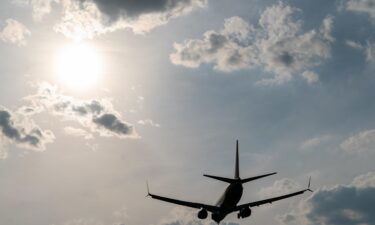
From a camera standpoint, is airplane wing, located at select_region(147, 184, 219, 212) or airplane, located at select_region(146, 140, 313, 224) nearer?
airplane, located at select_region(146, 140, 313, 224)

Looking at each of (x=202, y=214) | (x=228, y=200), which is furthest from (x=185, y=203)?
(x=228, y=200)

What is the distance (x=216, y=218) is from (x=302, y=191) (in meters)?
18.4

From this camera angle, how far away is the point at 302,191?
3509 inches

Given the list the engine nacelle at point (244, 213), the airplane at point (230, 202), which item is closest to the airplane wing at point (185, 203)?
the airplane at point (230, 202)

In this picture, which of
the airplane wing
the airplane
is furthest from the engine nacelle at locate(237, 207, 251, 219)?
the airplane wing

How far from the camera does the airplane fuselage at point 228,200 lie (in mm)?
81000

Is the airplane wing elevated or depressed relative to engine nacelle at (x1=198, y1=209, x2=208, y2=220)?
elevated

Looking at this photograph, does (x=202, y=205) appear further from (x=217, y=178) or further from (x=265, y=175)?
(x=265, y=175)

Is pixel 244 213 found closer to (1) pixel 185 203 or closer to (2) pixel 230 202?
(2) pixel 230 202

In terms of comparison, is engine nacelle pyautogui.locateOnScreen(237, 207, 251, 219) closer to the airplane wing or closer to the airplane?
the airplane

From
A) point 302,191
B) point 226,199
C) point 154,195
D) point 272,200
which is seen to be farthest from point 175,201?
point 302,191

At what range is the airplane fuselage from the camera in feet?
266

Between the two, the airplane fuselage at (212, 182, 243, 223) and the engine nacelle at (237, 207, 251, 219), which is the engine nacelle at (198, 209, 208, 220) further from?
the engine nacelle at (237, 207, 251, 219)

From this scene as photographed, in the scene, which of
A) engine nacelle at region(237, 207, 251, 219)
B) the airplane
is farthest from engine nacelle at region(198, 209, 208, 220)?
engine nacelle at region(237, 207, 251, 219)
